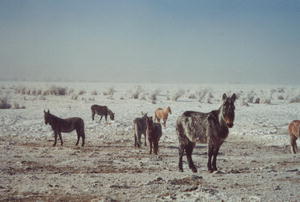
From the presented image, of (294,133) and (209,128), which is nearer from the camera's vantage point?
(209,128)

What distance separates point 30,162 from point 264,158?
8069 mm

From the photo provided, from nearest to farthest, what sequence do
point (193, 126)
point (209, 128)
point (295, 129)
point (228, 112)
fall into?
1. point (228, 112)
2. point (209, 128)
3. point (193, 126)
4. point (295, 129)

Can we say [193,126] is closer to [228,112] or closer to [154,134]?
[228,112]

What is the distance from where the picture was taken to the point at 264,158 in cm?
1619

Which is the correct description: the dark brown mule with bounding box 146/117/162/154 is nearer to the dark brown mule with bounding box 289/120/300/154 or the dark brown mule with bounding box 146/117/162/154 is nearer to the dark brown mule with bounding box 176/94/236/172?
the dark brown mule with bounding box 176/94/236/172

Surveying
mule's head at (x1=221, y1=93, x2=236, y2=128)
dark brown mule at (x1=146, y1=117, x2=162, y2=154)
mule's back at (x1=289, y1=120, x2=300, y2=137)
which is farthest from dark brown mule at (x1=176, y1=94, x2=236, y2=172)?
mule's back at (x1=289, y1=120, x2=300, y2=137)

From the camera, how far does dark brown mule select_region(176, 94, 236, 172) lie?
37.2 ft

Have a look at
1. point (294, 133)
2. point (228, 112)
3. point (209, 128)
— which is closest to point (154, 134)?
point (294, 133)

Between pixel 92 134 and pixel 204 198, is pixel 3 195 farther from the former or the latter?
pixel 92 134

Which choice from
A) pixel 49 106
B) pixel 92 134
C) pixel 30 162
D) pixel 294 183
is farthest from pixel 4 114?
pixel 294 183

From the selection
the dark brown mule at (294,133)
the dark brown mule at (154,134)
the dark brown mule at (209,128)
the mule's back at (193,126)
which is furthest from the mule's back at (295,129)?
the mule's back at (193,126)

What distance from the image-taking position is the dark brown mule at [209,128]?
11344 millimetres

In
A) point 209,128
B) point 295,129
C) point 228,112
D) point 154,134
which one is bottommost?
point 154,134

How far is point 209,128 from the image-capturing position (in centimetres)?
1171
